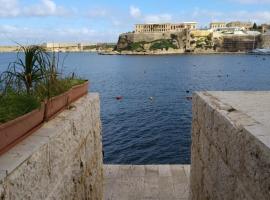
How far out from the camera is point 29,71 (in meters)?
4.63

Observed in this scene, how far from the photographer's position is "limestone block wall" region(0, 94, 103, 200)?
8.70ft

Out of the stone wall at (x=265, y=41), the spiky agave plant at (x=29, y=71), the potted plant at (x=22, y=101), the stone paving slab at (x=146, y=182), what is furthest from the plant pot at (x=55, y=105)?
the stone wall at (x=265, y=41)

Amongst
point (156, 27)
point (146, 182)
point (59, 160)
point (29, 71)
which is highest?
point (156, 27)

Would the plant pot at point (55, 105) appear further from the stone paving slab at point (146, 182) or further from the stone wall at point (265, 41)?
the stone wall at point (265, 41)

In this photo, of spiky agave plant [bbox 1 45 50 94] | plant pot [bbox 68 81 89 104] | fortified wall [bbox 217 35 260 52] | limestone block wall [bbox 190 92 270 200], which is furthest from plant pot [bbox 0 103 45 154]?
fortified wall [bbox 217 35 260 52]

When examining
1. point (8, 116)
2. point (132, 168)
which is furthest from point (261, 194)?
point (132, 168)

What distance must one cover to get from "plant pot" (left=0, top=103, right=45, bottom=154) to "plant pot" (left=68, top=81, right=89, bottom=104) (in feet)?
4.67

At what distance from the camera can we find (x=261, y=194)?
256cm

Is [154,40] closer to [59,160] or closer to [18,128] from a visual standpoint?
[59,160]

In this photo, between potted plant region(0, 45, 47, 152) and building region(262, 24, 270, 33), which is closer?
potted plant region(0, 45, 47, 152)

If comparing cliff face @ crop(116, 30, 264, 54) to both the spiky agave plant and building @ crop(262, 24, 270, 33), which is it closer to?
building @ crop(262, 24, 270, 33)

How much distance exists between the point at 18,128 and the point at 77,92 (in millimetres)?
2691

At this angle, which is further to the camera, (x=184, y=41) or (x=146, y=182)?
(x=184, y=41)

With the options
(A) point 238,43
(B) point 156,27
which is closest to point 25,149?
(A) point 238,43
